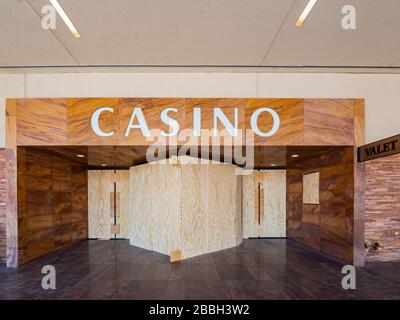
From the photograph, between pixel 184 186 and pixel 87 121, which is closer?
pixel 87 121

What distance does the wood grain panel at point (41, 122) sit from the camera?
20.5 feet

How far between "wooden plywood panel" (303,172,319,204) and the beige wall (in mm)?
1983

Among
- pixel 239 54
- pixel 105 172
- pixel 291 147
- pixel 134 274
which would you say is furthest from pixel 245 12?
pixel 105 172

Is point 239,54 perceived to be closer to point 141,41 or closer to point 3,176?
point 141,41

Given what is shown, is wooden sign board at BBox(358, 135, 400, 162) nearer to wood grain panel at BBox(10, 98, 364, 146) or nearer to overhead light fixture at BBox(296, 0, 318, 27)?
wood grain panel at BBox(10, 98, 364, 146)

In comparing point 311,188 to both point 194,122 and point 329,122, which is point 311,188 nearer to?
point 329,122

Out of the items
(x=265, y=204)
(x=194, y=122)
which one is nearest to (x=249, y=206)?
(x=265, y=204)

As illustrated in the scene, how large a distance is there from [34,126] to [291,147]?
5.95m

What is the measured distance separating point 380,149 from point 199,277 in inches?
174

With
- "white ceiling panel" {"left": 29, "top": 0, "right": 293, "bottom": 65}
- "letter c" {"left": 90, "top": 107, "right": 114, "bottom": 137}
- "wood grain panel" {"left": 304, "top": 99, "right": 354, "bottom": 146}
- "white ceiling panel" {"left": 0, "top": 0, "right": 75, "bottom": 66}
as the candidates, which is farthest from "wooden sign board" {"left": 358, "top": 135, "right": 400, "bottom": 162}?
"white ceiling panel" {"left": 0, "top": 0, "right": 75, "bottom": 66}

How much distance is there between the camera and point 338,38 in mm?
5355

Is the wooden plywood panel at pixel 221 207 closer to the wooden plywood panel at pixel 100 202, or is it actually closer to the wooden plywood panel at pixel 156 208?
the wooden plywood panel at pixel 156 208

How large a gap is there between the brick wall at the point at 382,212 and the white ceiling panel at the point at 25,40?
7620mm

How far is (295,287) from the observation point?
16.4 ft
